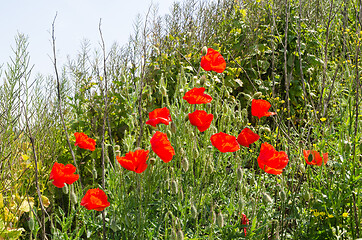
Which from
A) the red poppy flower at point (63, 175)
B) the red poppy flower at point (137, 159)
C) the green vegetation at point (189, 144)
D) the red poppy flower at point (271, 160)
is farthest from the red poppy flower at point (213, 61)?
the red poppy flower at point (63, 175)

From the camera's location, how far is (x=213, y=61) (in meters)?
1.91

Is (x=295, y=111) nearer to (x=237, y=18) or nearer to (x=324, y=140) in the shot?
(x=237, y=18)

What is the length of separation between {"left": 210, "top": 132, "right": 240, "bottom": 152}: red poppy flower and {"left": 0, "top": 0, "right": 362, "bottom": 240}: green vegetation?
10 centimetres

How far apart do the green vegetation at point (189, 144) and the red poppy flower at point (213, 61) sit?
0.08m

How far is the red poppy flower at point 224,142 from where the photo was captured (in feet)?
5.08

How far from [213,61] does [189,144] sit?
1.45 ft

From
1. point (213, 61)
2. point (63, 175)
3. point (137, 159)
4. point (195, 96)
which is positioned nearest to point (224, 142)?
point (195, 96)

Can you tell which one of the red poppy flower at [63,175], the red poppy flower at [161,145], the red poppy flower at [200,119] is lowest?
the red poppy flower at [63,175]

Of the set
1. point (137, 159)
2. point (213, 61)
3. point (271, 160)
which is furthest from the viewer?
point (213, 61)

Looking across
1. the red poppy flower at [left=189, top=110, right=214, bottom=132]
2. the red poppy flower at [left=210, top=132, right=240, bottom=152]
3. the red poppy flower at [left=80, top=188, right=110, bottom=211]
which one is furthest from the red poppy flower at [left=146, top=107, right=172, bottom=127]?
the red poppy flower at [left=80, top=188, right=110, bottom=211]

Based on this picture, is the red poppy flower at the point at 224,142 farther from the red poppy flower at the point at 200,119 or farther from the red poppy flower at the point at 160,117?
the red poppy flower at the point at 160,117

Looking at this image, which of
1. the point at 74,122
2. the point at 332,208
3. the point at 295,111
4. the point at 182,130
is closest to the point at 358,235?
the point at 332,208

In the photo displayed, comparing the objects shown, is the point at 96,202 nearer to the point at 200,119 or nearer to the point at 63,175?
the point at 63,175

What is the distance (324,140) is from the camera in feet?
6.16
